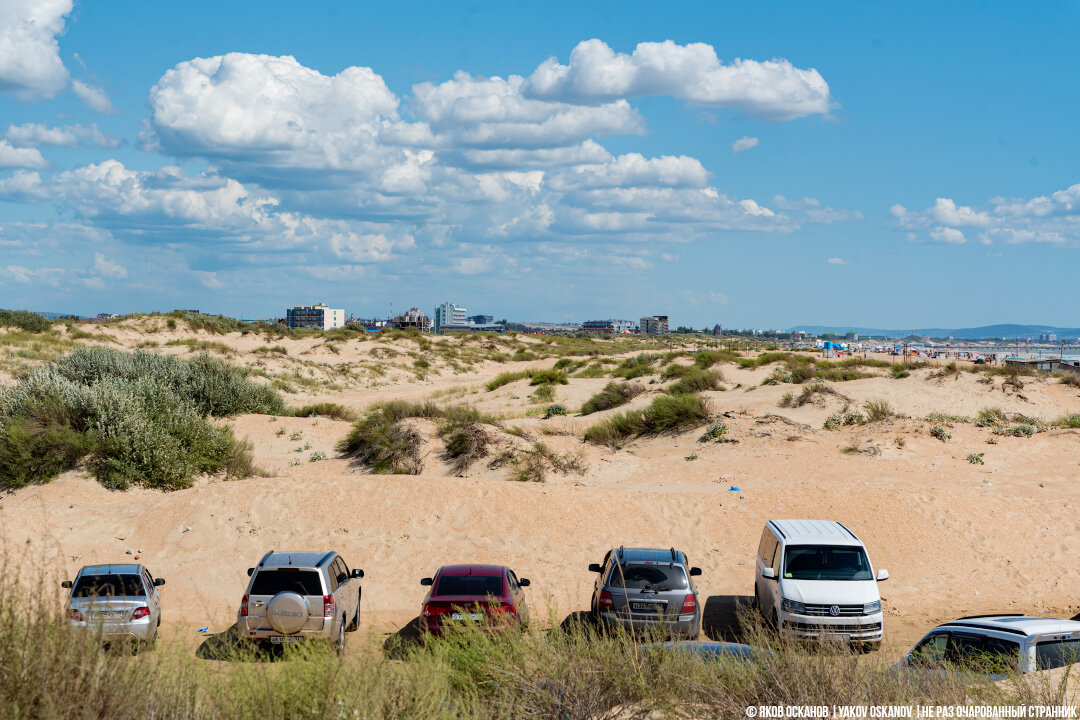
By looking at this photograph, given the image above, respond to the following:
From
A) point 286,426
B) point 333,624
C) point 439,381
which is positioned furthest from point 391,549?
point 439,381

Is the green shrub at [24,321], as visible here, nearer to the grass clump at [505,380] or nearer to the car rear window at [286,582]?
the grass clump at [505,380]

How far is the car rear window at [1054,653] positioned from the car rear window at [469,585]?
6279 mm

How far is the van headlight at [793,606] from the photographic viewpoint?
420 inches

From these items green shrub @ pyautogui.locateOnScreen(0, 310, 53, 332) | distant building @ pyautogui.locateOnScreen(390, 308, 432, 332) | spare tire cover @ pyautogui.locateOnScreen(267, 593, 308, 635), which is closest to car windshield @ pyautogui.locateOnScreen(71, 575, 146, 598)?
spare tire cover @ pyautogui.locateOnScreen(267, 593, 308, 635)

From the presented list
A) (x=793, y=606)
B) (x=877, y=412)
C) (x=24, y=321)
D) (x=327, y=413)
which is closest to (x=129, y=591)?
(x=793, y=606)

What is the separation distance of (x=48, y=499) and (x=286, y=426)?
11870 mm

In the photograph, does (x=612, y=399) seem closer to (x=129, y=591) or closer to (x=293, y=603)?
(x=293, y=603)

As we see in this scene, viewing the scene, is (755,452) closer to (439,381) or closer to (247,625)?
(247,625)

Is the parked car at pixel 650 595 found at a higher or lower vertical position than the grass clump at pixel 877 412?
lower

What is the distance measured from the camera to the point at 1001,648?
7941mm

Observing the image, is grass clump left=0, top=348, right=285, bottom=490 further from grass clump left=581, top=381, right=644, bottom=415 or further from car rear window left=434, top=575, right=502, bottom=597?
grass clump left=581, top=381, right=644, bottom=415

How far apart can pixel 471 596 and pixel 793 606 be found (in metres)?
4.49

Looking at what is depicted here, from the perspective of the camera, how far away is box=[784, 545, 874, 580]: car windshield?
→ 37.3ft

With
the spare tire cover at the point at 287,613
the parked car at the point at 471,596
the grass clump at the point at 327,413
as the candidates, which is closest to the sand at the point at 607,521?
the parked car at the point at 471,596
